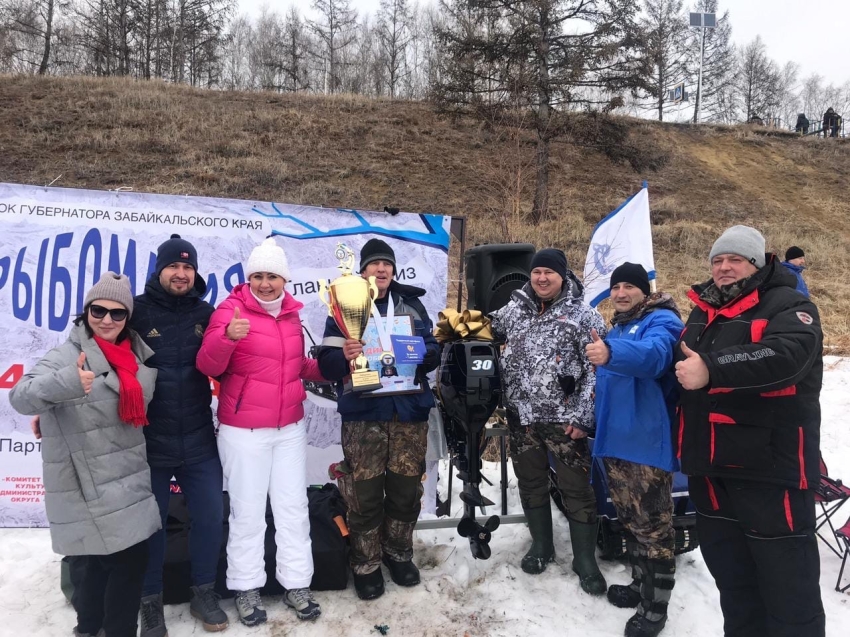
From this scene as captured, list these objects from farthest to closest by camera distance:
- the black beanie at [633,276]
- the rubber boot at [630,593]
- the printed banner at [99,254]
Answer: the printed banner at [99,254] → the rubber boot at [630,593] → the black beanie at [633,276]

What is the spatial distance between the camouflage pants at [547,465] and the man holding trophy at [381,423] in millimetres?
568

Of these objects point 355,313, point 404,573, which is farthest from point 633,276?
point 404,573

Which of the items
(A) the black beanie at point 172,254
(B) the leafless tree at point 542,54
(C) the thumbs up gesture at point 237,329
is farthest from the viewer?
(B) the leafless tree at point 542,54

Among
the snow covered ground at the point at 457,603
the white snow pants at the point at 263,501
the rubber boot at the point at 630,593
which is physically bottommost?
the snow covered ground at the point at 457,603

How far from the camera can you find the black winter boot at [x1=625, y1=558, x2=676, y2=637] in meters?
2.52

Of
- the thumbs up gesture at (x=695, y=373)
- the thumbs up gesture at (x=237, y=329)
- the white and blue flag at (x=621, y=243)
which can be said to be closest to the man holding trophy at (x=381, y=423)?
the thumbs up gesture at (x=237, y=329)

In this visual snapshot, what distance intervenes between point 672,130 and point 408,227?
22151 mm

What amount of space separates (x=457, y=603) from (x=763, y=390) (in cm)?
191

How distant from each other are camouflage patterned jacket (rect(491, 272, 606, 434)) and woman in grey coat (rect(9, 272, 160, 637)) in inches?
72.3

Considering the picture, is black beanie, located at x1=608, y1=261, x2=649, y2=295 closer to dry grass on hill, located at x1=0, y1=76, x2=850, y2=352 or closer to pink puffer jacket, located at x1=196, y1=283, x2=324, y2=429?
pink puffer jacket, located at x1=196, y1=283, x2=324, y2=429

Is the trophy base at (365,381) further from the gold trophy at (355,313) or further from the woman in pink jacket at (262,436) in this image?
the woman in pink jacket at (262,436)

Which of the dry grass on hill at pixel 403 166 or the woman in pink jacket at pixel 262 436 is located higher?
the dry grass on hill at pixel 403 166

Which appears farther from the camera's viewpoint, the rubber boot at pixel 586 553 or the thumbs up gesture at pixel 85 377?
the rubber boot at pixel 586 553

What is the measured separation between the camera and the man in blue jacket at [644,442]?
8.22ft
